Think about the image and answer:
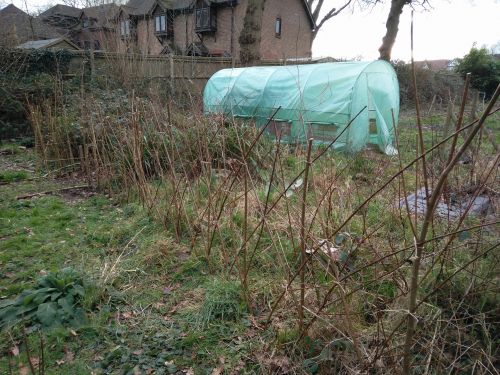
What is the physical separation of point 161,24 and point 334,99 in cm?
2500

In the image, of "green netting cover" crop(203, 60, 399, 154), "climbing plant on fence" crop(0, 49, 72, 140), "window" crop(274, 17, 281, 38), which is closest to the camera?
"green netting cover" crop(203, 60, 399, 154)

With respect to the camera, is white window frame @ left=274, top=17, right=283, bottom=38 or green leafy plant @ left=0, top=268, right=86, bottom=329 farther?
white window frame @ left=274, top=17, right=283, bottom=38

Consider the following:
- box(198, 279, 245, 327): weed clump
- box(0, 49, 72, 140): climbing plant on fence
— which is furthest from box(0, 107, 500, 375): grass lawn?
box(0, 49, 72, 140): climbing plant on fence

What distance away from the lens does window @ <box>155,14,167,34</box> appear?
91.7 feet

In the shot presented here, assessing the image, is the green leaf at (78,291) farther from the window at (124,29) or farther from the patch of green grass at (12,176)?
the window at (124,29)

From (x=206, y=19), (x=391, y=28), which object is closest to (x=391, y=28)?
(x=391, y=28)

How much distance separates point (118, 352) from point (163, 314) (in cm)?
45

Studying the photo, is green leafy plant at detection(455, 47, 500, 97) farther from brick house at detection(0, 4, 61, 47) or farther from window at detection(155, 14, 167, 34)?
window at detection(155, 14, 167, 34)

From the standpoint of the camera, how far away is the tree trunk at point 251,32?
14.0 metres

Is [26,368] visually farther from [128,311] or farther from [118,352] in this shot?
[128,311]

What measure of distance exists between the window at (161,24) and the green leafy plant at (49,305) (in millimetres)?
28683

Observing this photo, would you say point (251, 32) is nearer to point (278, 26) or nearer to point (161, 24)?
point (278, 26)

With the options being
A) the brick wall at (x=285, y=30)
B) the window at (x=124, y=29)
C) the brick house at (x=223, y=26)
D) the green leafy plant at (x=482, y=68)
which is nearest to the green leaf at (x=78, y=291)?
the window at (x=124, y=29)

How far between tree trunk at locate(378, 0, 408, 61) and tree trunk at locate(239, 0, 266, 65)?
6.39m
